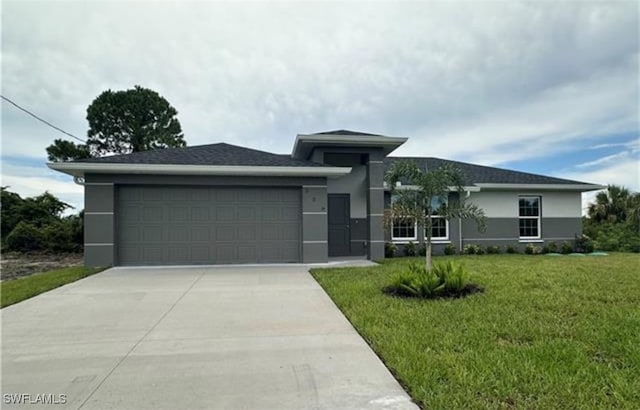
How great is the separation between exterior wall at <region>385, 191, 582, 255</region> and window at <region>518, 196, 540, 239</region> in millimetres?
187

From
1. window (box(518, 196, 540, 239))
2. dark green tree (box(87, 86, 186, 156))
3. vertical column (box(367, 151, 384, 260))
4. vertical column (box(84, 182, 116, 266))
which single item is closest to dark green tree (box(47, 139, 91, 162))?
dark green tree (box(87, 86, 186, 156))

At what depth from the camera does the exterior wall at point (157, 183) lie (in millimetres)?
10656

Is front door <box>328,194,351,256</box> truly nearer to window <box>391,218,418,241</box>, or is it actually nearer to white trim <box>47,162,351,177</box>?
window <box>391,218,418,241</box>

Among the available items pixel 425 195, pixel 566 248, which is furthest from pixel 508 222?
pixel 425 195

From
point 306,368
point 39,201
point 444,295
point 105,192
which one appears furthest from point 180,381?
point 39,201

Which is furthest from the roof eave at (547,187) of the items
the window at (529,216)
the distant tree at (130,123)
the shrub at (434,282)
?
the distant tree at (130,123)

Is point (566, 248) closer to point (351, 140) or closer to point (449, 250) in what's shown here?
point (449, 250)

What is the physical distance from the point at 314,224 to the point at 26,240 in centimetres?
1404

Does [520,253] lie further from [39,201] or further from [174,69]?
[39,201]

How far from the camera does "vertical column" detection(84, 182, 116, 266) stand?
10625mm

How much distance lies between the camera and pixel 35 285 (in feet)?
26.7

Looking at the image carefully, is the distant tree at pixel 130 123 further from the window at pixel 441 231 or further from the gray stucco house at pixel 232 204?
the window at pixel 441 231

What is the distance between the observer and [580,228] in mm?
15695

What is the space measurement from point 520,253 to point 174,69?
15.7 m
